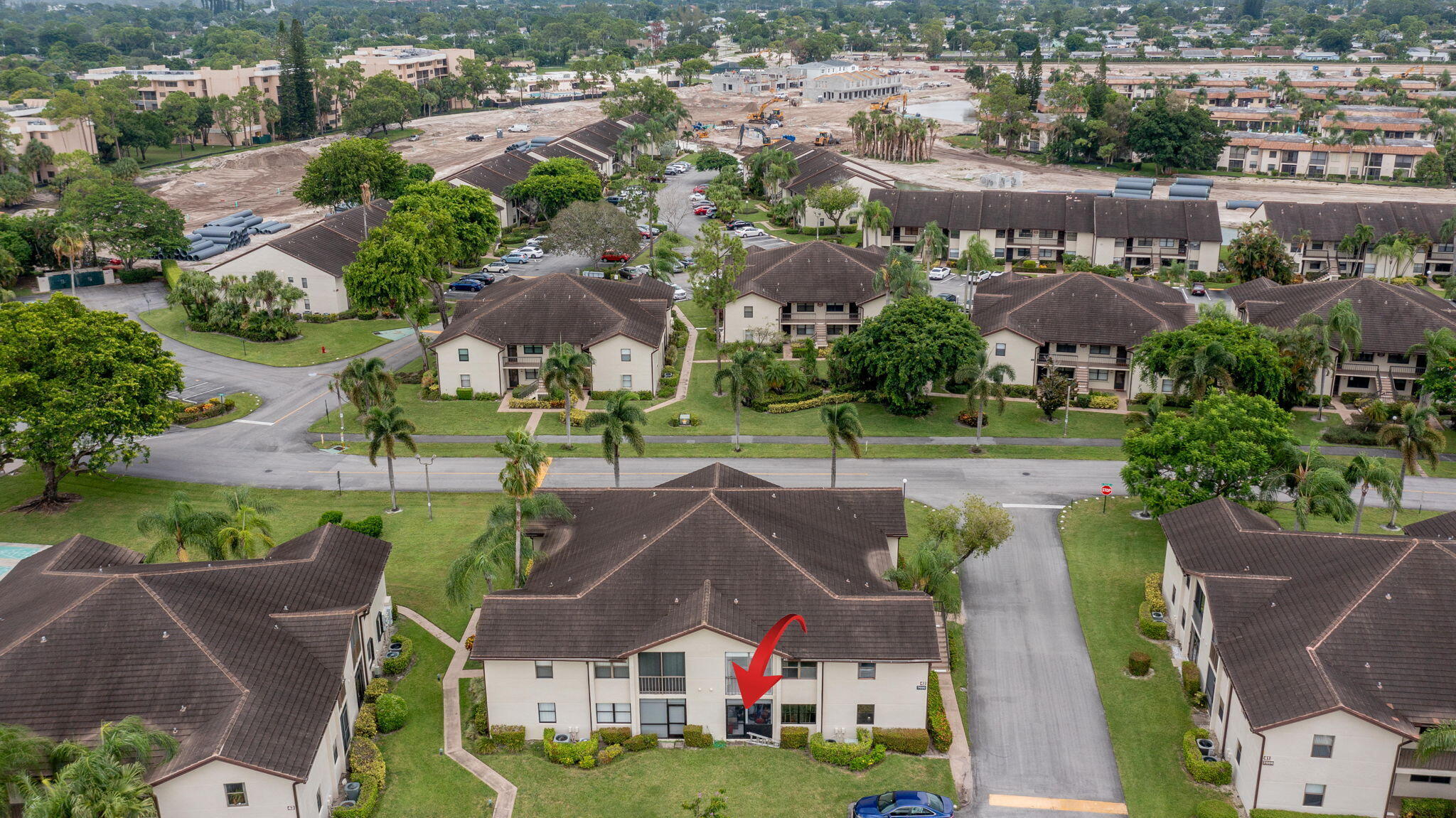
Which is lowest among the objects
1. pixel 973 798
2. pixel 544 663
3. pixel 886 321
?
pixel 973 798

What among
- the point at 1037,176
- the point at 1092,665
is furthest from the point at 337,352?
the point at 1037,176

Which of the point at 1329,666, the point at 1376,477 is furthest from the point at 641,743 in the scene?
the point at 1376,477

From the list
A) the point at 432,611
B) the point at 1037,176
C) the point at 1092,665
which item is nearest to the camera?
the point at 1092,665

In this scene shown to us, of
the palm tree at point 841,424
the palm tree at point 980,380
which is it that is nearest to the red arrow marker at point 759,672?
the palm tree at point 841,424

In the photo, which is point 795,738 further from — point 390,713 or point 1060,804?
point 390,713

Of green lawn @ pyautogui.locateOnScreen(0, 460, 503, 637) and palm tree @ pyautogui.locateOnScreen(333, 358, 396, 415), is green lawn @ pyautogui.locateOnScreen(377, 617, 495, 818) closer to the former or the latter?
green lawn @ pyautogui.locateOnScreen(0, 460, 503, 637)

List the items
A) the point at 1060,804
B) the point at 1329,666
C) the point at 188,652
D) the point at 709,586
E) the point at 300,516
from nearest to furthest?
the point at 1329,666
the point at 1060,804
the point at 188,652
the point at 709,586
the point at 300,516

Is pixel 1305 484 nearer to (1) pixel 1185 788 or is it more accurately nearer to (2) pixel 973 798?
(1) pixel 1185 788
